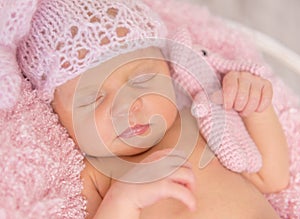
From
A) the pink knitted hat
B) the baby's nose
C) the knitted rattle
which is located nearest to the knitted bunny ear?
the pink knitted hat

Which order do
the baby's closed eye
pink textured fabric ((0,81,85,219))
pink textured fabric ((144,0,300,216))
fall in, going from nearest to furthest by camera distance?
pink textured fabric ((0,81,85,219)), the baby's closed eye, pink textured fabric ((144,0,300,216))

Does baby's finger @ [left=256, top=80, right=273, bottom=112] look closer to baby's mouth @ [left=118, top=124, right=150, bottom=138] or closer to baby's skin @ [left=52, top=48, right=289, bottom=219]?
baby's skin @ [left=52, top=48, right=289, bottom=219]

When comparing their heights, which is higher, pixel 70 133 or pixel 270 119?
pixel 270 119

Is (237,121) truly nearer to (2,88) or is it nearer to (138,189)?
(138,189)

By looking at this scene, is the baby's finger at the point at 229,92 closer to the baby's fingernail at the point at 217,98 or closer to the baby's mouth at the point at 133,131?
the baby's fingernail at the point at 217,98

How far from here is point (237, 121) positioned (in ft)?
3.61

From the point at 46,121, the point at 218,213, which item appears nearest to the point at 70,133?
the point at 46,121

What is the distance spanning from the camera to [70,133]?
1.03m

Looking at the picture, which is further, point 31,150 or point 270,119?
point 270,119

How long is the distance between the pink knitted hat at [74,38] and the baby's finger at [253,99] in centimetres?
22

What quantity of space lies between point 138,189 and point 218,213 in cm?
16

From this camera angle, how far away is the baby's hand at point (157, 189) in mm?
891

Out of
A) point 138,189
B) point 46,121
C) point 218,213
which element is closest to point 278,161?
point 218,213

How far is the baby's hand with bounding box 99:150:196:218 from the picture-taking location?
0.89 metres
